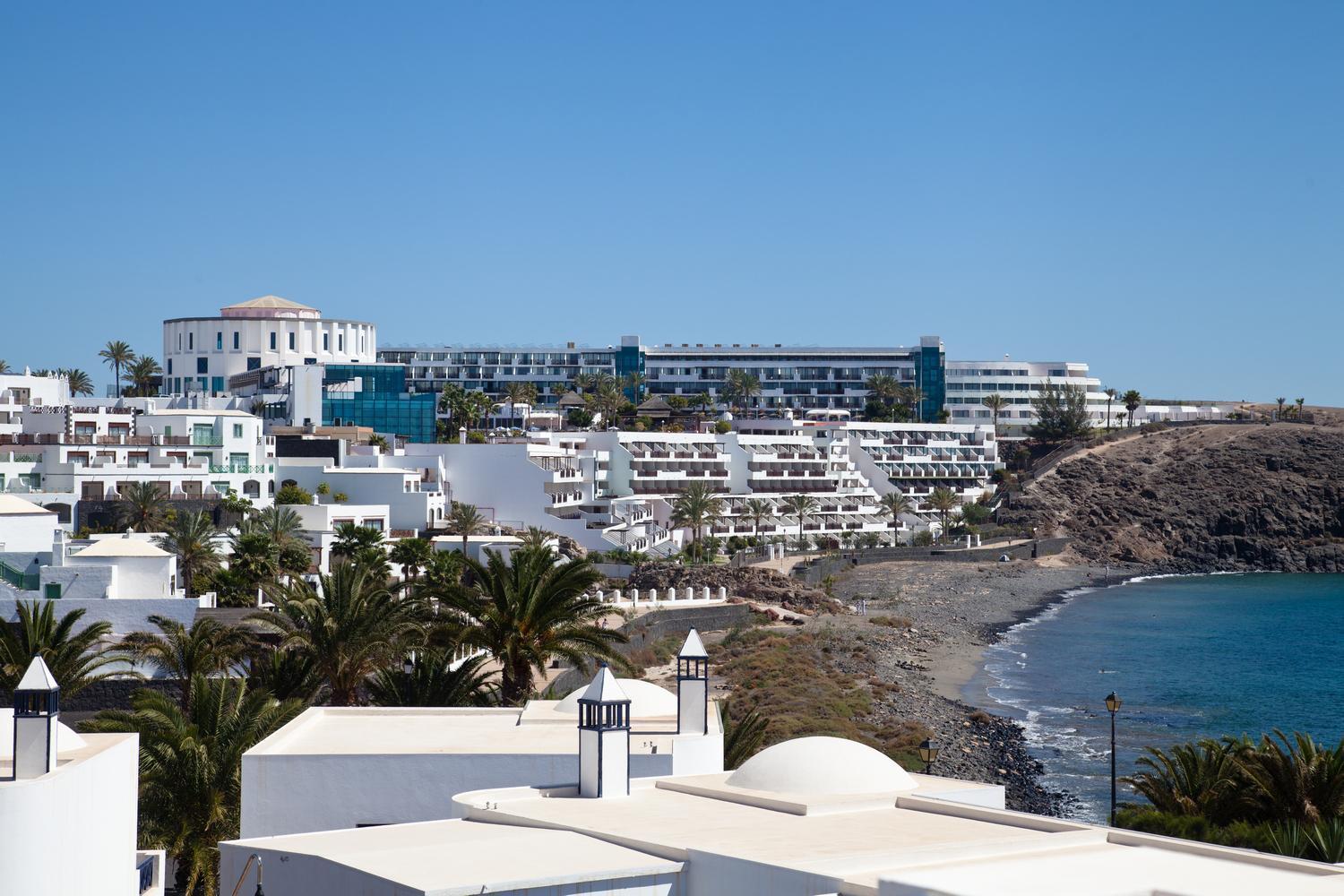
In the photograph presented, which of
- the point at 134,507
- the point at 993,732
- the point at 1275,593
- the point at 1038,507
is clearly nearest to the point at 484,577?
the point at 993,732

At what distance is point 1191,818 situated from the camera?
2519cm

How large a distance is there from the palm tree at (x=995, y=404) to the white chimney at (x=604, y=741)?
129220 millimetres

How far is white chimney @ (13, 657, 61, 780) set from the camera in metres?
15.6

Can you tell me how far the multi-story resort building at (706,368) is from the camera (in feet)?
485

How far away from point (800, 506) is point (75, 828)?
87185 mm

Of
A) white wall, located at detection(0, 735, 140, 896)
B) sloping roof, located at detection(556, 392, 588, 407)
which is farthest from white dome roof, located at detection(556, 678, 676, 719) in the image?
sloping roof, located at detection(556, 392, 588, 407)

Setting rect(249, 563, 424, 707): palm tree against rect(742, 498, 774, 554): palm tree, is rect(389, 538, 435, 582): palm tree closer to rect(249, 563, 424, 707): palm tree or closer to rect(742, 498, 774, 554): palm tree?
rect(249, 563, 424, 707): palm tree

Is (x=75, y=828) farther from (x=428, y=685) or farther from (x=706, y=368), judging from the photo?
(x=706, y=368)

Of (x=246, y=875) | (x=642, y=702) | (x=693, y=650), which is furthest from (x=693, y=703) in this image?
(x=246, y=875)

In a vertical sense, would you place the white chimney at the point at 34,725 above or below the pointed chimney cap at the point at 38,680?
below

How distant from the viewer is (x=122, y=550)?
41406 millimetres

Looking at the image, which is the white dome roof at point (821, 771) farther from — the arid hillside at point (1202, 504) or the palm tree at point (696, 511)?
the arid hillside at point (1202, 504)

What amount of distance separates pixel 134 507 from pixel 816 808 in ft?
182

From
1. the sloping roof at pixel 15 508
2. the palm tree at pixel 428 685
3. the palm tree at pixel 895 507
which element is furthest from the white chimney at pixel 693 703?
the palm tree at pixel 895 507
